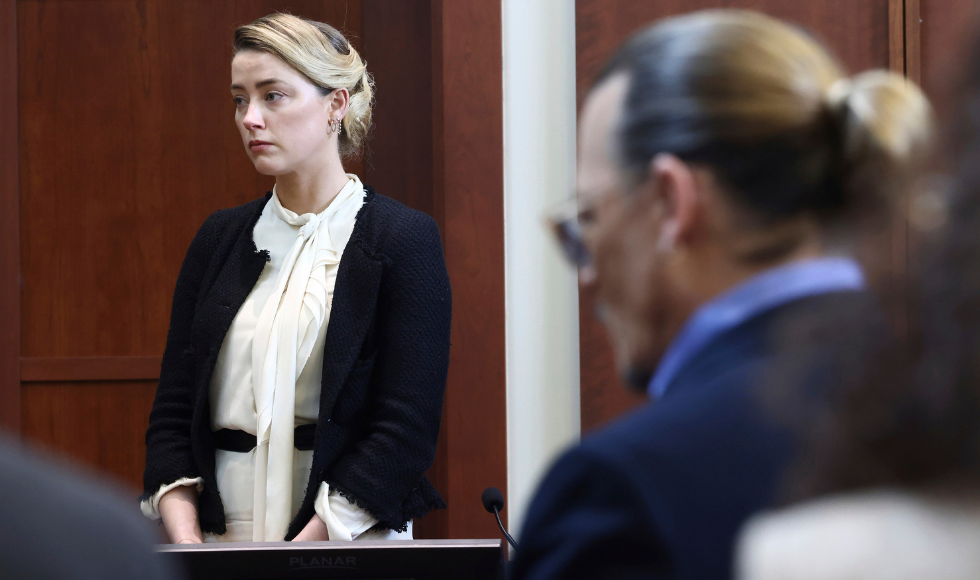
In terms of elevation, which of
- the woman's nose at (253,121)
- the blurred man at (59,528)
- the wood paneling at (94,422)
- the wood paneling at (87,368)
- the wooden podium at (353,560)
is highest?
the woman's nose at (253,121)

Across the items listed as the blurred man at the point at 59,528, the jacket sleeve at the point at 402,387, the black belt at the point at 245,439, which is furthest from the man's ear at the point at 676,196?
the black belt at the point at 245,439

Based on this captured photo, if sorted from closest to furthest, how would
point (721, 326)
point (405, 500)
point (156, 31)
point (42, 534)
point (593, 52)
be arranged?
point (42, 534) < point (721, 326) < point (405, 500) < point (593, 52) < point (156, 31)

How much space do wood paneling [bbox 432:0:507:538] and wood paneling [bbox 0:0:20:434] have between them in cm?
119

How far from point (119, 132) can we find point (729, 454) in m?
2.34

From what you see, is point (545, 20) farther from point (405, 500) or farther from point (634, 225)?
point (634, 225)

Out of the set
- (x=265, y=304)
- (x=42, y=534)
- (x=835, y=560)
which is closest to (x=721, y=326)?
(x=835, y=560)

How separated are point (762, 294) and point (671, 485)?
180 millimetres

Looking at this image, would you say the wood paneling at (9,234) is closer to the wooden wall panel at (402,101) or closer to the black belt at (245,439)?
the wooden wall panel at (402,101)

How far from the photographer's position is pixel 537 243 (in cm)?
228

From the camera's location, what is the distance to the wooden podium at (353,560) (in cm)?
103

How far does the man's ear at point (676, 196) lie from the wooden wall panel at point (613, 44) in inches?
61.0

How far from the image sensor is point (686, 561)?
53 cm

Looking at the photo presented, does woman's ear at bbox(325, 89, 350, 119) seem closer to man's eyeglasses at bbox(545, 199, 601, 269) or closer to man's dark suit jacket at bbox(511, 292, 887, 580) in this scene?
man's eyeglasses at bbox(545, 199, 601, 269)

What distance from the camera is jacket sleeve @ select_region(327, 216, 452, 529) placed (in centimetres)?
151
